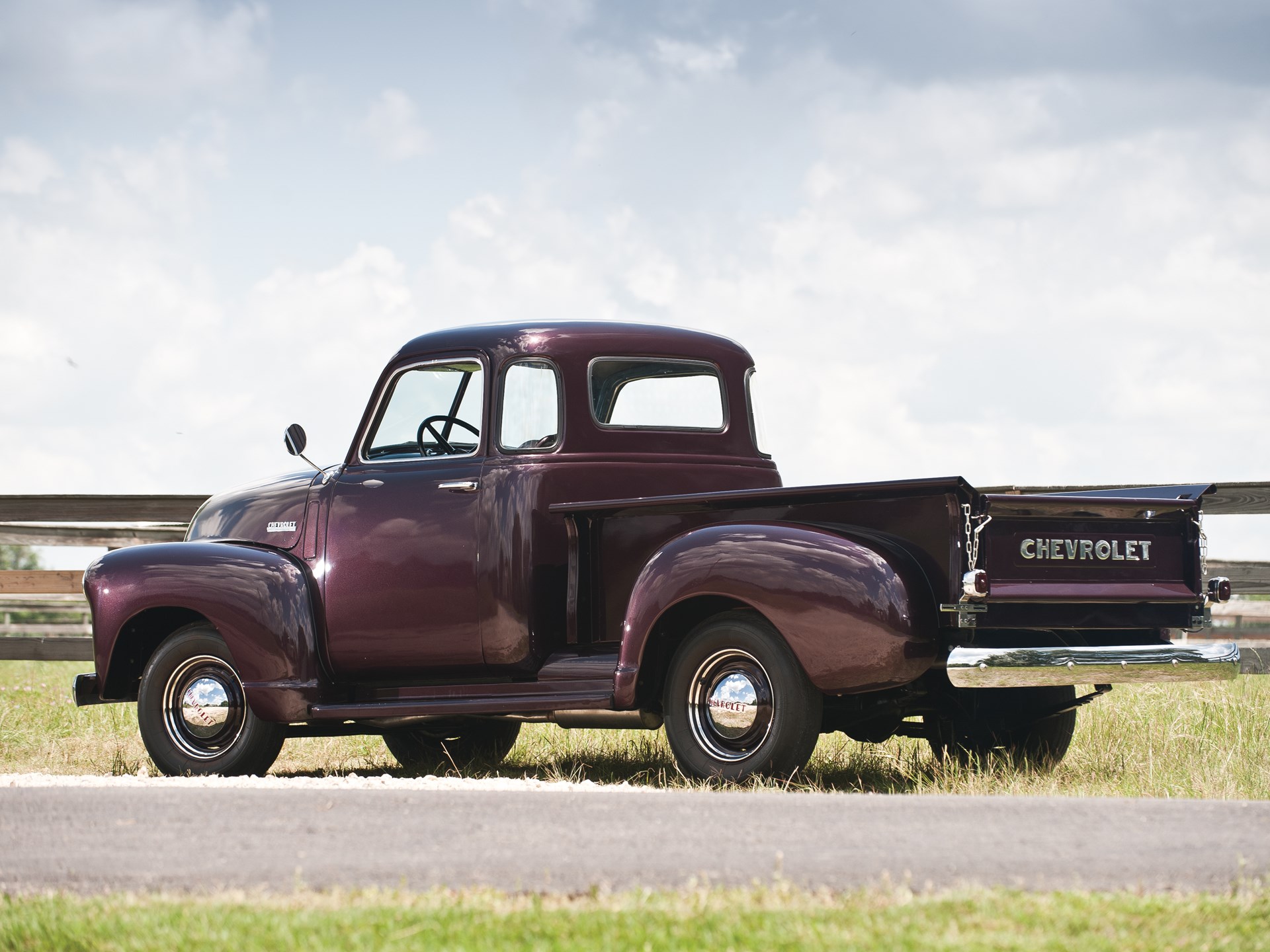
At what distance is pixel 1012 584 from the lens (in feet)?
19.9

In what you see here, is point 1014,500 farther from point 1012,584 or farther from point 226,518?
point 226,518

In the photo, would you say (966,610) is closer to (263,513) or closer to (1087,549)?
(1087,549)

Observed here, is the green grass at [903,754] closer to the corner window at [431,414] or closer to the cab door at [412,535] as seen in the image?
the cab door at [412,535]

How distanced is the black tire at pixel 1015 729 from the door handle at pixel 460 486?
2.43 m

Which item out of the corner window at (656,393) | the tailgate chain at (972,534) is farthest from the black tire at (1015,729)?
the corner window at (656,393)

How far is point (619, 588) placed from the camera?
6.98 meters

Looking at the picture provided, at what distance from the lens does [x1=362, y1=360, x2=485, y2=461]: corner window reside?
759 centimetres

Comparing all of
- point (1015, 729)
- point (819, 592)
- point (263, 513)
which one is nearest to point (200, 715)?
point (263, 513)

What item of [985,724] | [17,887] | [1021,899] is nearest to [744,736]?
[985,724]

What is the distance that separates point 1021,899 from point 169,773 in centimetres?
512

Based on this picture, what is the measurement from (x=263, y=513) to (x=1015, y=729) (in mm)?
3890

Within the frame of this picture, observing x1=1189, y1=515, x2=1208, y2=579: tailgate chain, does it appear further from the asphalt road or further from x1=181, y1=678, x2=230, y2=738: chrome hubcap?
x1=181, y1=678, x2=230, y2=738: chrome hubcap

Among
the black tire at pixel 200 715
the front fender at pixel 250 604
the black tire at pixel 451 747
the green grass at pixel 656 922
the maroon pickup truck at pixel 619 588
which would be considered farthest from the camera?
the black tire at pixel 451 747

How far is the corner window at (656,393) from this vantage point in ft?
25.0
